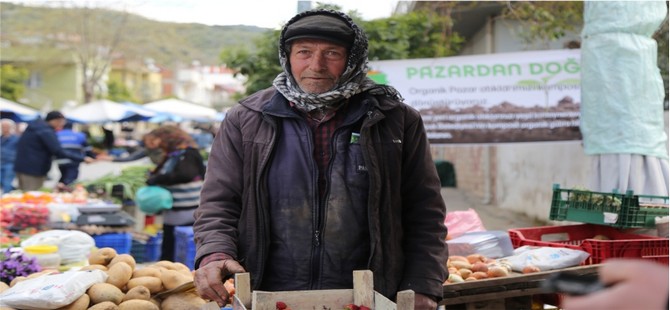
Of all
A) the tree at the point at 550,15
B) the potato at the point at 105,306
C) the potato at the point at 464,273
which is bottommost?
the potato at the point at 105,306

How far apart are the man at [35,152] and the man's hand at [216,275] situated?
36.3 feet

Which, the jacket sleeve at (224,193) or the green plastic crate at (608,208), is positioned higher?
the jacket sleeve at (224,193)

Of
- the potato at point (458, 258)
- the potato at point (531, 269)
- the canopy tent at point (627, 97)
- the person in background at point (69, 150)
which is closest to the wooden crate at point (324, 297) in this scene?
the potato at point (531, 269)

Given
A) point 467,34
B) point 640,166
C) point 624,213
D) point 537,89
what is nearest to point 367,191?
point 624,213

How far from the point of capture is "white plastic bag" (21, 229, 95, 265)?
6469 millimetres

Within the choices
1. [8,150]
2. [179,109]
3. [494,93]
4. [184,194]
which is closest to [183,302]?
[184,194]

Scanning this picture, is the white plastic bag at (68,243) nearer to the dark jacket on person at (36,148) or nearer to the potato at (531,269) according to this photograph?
the potato at (531,269)

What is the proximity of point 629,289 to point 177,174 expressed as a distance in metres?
7.88

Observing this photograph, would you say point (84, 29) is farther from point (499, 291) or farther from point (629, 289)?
point (629, 289)

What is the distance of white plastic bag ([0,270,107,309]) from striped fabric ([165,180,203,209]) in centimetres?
419

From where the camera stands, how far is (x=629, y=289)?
101cm

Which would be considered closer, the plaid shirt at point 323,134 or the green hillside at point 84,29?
the plaid shirt at point 323,134

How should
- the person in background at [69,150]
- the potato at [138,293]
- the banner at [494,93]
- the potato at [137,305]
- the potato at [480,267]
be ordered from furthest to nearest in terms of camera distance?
1. the person in background at [69,150]
2. the banner at [494,93]
3. the potato at [480,267]
4. the potato at [138,293]
5. the potato at [137,305]

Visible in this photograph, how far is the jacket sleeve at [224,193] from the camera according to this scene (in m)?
3.11
